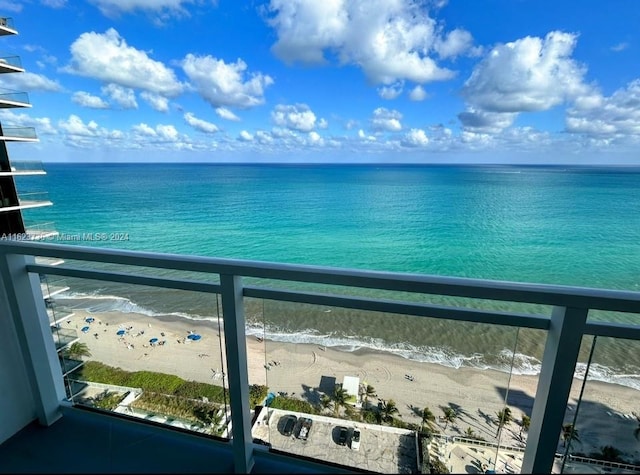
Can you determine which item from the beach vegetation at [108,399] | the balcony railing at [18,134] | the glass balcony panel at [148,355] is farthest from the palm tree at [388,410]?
the balcony railing at [18,134]

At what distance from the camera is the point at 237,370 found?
1.12m

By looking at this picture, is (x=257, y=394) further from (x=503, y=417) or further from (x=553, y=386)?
(x=553, y=386)

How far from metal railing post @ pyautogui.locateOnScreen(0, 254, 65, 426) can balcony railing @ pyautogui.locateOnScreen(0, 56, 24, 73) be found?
15804 mm

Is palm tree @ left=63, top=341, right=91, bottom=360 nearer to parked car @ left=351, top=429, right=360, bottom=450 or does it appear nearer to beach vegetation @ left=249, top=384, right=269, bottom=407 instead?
beach vegetation @ left=249, top=384, right=269, bottom=407

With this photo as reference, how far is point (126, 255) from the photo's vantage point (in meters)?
1.04

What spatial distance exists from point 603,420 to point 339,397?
83 centimetres

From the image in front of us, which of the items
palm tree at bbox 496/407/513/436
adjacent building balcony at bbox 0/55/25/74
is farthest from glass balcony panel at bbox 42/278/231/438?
adjacent building balcony at bbox 0/55/25/74

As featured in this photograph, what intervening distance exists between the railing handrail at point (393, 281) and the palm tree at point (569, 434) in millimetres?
457

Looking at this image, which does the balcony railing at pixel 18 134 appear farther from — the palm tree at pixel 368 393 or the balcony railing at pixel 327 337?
the palm tree at pixel 368 393

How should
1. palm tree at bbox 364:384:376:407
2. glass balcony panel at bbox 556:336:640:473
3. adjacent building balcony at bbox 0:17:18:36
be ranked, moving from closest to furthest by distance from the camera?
glass balcony panel at bbox 556:336:640:473 → palm tree at bbox 364:384:376:407 → adjacent building balcony at bbox 0:17:18:36

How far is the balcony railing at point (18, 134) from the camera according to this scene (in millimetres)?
11695

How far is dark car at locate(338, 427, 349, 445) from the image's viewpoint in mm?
1166

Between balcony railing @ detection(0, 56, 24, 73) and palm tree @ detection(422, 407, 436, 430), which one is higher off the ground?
balcony railing @ detection(0, 56, 24, 73)

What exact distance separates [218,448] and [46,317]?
96cm
